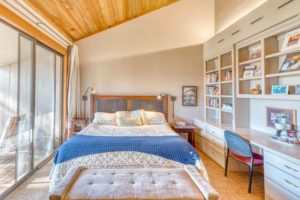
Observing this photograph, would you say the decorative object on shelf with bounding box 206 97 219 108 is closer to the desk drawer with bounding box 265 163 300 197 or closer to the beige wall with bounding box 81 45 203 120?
the beige wall with bounding box 81 45 203 120

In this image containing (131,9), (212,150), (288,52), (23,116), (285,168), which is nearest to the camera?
(285,168)

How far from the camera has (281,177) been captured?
1990 mm

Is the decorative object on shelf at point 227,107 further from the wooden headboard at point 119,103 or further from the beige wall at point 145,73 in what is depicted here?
the wooden headboard at point 119,103

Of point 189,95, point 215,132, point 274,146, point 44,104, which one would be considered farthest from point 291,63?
point 44,104

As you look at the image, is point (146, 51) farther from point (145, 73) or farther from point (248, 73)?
point (248, 73)

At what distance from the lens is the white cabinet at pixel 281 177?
1810mm

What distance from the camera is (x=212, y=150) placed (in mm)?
3691

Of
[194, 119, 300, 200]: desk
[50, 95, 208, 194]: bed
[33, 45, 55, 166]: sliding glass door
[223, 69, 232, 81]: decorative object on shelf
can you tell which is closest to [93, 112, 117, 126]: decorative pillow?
[33, 45, 55, 166]: sliding glass door

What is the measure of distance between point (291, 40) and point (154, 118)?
2718mm

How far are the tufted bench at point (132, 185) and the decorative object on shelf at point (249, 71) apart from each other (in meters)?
1.93

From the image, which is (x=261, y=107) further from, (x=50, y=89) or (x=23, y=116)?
(x=50, y=89)

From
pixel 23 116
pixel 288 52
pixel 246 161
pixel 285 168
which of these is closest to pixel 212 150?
pixel 246 161

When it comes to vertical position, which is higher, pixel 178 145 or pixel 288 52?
pixel 288 52

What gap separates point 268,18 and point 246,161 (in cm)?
188
